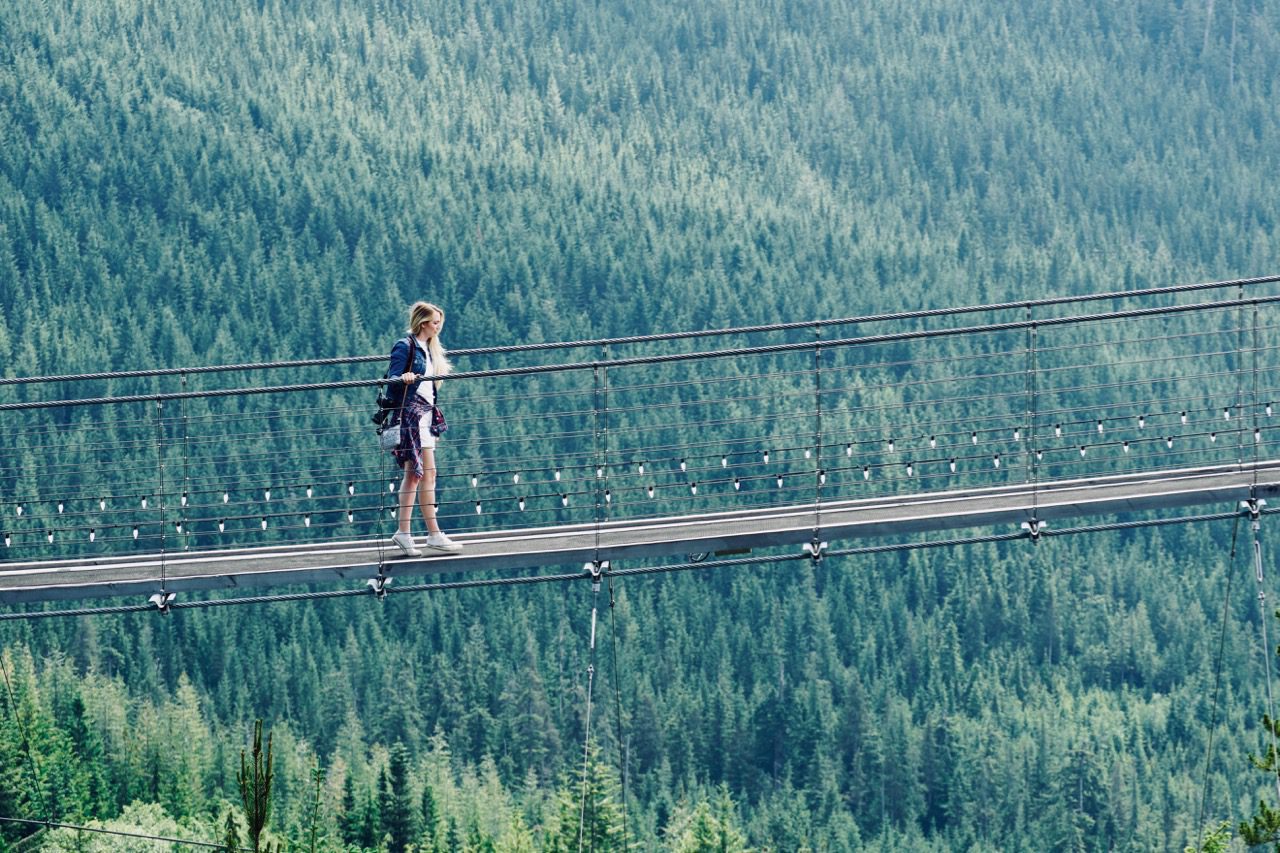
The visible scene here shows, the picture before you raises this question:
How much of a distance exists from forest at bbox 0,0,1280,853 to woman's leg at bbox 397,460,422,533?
4754cm

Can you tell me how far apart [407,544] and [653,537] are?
125cm

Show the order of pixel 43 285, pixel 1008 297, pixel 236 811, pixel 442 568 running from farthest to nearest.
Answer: pixel 1008 297
pixel 43 285
pixel 236 811
pixel 442 568

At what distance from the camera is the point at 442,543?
11367 mm

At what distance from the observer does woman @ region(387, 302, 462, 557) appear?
37.5 feet

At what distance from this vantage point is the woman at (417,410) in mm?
11430

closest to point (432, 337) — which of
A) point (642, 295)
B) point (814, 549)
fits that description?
point (814, 549)

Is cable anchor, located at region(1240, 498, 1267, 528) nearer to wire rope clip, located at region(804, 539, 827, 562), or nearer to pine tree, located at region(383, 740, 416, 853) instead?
wire rope clip, located at region(804, 539, 827, 562)

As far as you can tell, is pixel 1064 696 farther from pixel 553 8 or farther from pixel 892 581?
pixel 553 8

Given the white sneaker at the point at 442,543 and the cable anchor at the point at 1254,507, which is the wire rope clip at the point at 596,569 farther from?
the cable anchor at the point at 1254,507

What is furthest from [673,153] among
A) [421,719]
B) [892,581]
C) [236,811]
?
[236,811]

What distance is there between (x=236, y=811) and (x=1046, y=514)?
61.2 m

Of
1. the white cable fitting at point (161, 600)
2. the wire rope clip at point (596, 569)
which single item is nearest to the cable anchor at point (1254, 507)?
the wire rope clip at point (596, 569)

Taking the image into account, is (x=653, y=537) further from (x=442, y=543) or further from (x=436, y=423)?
(x=436, y=423)

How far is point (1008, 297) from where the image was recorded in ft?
452
